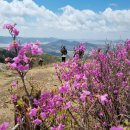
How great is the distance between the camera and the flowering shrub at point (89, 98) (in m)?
6.09

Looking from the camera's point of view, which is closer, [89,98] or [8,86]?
[89,98]

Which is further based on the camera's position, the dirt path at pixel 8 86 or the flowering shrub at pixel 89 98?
the dirt path at pixel 8 86

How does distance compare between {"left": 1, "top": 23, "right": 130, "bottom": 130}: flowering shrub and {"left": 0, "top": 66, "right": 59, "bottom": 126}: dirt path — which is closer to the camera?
{"left": 1, "top": 23, "right": 130, "bottom": 130}: flowering shrub

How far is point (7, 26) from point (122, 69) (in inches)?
208

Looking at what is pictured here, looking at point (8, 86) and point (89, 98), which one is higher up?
point (89, 98)

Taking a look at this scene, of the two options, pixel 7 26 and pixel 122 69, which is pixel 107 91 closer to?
pixel 122 69

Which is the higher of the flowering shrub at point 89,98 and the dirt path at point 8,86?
the flowering shrub at point 89,98

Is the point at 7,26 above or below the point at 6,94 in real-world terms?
above

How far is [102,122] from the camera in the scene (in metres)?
8.16

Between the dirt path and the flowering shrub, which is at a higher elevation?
the flowering shrub

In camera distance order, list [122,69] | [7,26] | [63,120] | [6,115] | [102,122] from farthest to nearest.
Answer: [6,115], [122,69], [102,122], [63,120], [7,26]

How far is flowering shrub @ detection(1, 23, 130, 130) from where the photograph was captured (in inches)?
240

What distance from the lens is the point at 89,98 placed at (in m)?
6.96

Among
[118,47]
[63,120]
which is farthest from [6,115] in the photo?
[63,120]
